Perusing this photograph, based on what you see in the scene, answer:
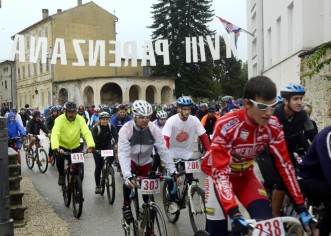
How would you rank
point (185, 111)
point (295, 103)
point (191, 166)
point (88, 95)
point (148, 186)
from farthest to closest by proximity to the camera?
point (88, 95) → point (185, 111) → point (191, 166) → point (295, 103) → point (148, 186)

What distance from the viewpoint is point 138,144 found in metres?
5.99

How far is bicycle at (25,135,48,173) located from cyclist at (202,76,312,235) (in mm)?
11606

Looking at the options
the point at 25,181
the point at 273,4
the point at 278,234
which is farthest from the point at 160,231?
the point at 273,4

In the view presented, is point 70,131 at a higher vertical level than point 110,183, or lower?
higher

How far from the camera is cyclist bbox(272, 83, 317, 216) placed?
226 inches

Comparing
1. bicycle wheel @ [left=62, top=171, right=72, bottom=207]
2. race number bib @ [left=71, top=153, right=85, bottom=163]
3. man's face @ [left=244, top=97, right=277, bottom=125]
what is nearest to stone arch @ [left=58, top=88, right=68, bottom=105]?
bicycle wheel @ [left=62, top=171, right=72, bottom=207]

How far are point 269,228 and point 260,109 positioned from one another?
85 centimetres

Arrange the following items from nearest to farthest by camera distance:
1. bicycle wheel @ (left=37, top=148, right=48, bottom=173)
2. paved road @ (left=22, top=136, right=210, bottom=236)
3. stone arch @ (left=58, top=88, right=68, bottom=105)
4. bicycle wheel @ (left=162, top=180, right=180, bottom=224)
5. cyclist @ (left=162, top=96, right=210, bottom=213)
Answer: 1. paved road @ (left=22, top=136, right=210, bottom=236)
2. bicycle wheel @ (left=162, top=180, right=180, bottom=224)
3. cyclist @ (left=162, top=96, right=210, bottom=213)
4. bicycle wheel @ (left=37, top=148, right=48, bottom=173)
5. stone arch @ (left=58, top=88, right=68, bottom=105)

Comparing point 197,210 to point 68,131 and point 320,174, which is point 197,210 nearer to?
point 320,174

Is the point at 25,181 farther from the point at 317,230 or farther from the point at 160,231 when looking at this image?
the point at 317,230

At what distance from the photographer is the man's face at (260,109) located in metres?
3.49

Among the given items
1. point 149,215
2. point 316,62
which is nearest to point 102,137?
point 149,215

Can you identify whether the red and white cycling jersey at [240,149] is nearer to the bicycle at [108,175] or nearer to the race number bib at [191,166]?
the race number bib at [191,166]

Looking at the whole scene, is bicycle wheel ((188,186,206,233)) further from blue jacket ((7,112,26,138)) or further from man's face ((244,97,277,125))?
blue jacket ((7,112,26,138))
